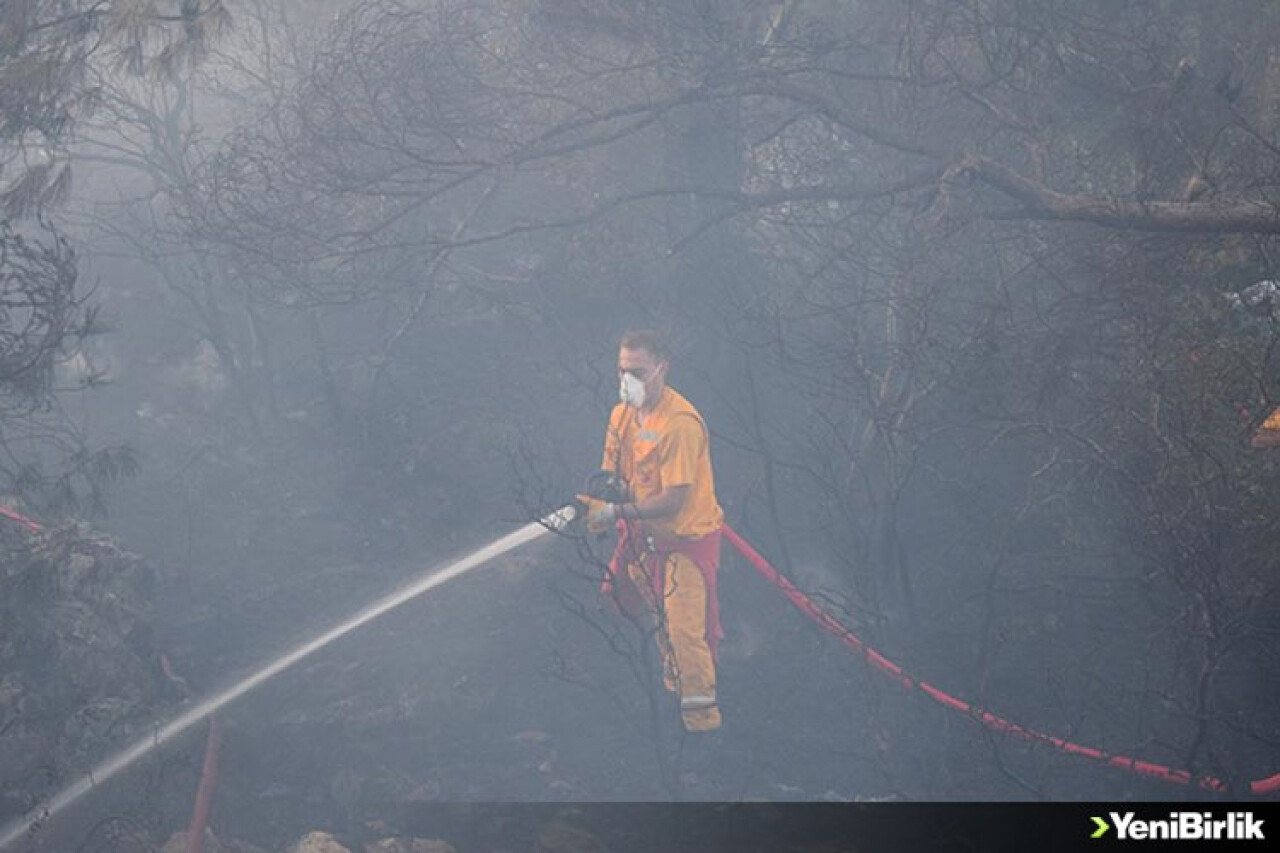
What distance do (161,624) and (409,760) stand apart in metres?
3.19

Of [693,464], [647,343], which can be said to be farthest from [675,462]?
[647,343]

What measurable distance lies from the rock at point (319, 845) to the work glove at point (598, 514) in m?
2.13

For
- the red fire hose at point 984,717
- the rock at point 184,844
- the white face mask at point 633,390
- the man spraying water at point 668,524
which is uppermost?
the white face mask at point 633,390

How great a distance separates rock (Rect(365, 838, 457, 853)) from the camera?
18.1ft

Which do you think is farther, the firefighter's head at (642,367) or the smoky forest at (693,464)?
the firefighter's head at (642,367)

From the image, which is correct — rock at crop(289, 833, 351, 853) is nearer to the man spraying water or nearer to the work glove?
the man spraying water

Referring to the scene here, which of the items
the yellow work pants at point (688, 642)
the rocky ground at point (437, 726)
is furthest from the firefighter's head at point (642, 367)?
the rocky ground at point (437, 726)

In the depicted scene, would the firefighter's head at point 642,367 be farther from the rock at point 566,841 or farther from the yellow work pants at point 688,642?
the rock at point 566,841

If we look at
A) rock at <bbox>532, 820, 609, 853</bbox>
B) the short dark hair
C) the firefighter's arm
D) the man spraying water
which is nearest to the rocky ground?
rock at <bbox>532, 820, 609, 853</bbox>

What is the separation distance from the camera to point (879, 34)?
987 centimetres

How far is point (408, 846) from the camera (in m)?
5.56

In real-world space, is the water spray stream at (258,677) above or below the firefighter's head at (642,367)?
below

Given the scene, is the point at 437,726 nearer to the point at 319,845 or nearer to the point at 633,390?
the point at 319,845

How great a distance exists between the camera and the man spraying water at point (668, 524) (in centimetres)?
662
